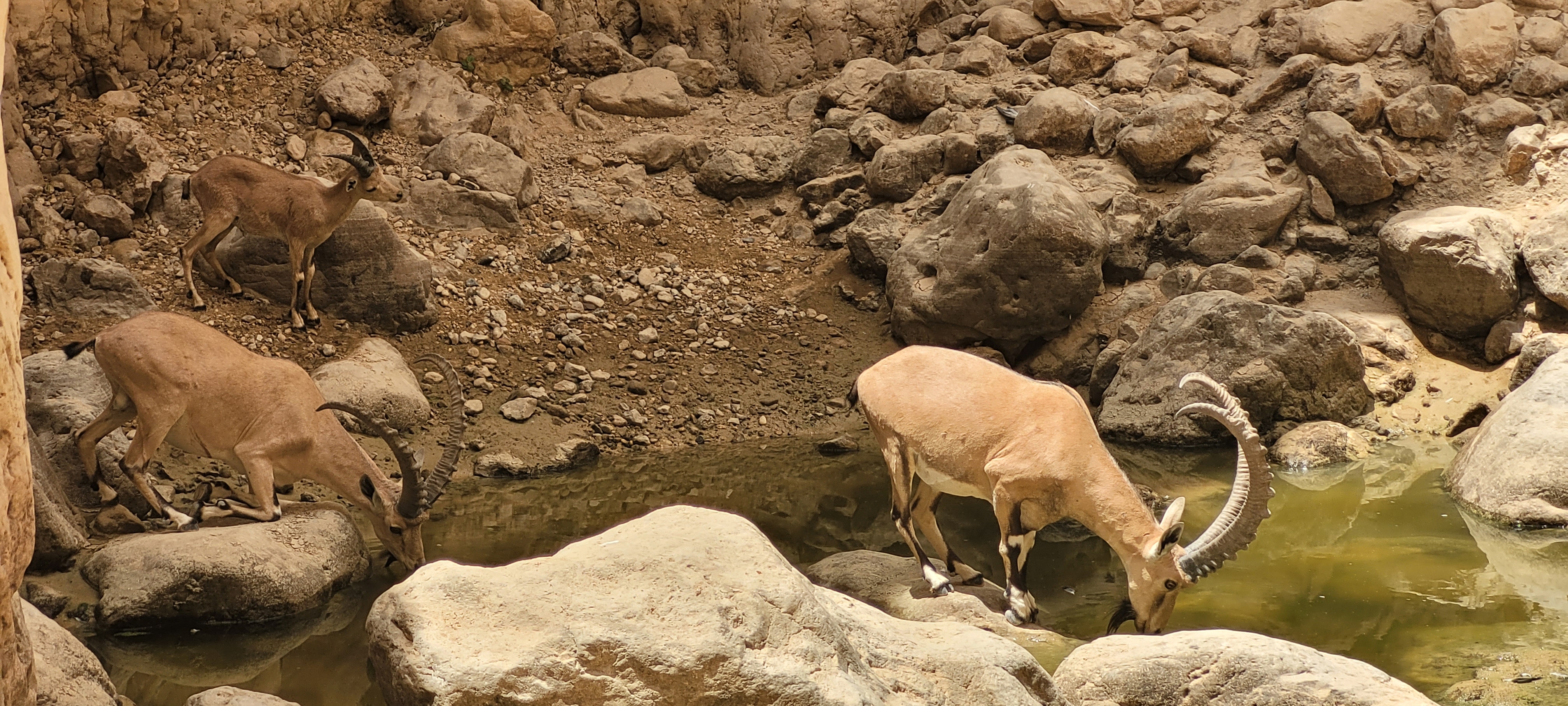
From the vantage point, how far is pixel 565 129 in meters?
15.0

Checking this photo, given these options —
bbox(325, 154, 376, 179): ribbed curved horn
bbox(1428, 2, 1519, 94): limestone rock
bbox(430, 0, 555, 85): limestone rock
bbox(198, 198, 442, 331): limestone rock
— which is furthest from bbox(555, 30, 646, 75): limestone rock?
bbox(1428, 2, 1519, 94): limestone rock

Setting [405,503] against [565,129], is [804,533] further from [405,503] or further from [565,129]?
[565,129]

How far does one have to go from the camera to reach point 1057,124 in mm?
13438

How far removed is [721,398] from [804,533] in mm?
2859

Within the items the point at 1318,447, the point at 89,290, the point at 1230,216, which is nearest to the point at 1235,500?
the point at 1318,447

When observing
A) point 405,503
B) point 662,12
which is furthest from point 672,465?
point 662,12

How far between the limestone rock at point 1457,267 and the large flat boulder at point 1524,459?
5.49ft

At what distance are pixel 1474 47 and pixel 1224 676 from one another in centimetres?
998

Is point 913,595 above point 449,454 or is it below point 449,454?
below

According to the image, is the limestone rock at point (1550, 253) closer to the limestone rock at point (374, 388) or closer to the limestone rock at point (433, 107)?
the limestone rock at point (374, 388)

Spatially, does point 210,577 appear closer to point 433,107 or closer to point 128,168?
point 128,168

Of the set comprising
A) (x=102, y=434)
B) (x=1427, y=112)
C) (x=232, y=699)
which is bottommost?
(x=102, y=434)

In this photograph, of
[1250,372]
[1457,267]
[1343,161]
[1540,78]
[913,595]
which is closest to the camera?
[913,595]

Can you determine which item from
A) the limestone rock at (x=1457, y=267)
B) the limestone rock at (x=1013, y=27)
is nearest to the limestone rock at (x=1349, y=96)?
the limestone rock at (x=1457, y=267)
